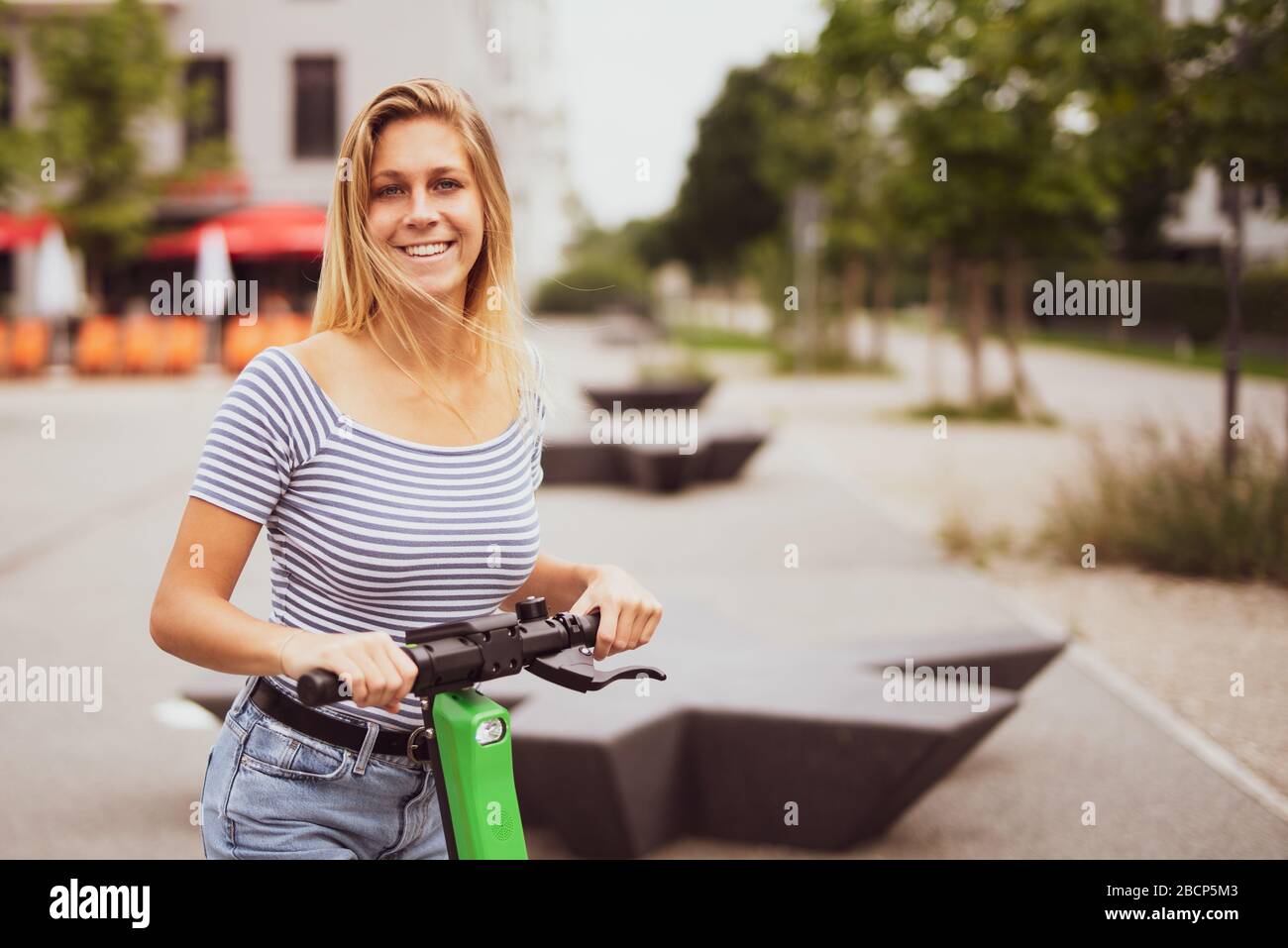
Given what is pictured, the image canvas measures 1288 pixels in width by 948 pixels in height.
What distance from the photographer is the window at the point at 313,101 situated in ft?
111

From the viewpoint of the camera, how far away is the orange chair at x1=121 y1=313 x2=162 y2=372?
24.5m

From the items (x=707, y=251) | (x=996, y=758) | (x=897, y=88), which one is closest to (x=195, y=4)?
(x=707, y=251)

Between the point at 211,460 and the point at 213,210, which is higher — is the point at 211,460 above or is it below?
below

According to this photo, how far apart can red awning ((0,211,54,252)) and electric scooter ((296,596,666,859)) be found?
29.4 metres

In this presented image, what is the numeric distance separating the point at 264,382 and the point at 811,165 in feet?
88.7

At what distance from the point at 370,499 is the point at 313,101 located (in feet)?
112

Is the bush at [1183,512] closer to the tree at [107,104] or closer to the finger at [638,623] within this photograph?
the finger at [638,623]

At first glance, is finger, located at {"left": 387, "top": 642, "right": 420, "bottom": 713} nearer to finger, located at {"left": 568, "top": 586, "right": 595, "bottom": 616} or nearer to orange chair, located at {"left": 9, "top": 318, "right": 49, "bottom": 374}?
finger, located at {"left": 568, "top": 586, "right": 595, "bottom": 616}

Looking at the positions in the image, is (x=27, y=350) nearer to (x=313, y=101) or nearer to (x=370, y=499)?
(x=313, y=101)

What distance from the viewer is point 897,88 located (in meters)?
11.9

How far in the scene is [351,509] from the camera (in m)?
1.83

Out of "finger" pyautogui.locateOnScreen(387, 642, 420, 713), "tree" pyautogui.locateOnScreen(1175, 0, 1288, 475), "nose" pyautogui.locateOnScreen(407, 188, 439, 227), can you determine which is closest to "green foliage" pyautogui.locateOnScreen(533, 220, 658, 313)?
"tree" pyautogui.locateOnScreen(1175, 0, 1288, 475)

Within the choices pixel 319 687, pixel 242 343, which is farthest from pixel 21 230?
pixel 319 687

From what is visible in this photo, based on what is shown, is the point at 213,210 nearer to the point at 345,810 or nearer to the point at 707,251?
the point at 707,251
